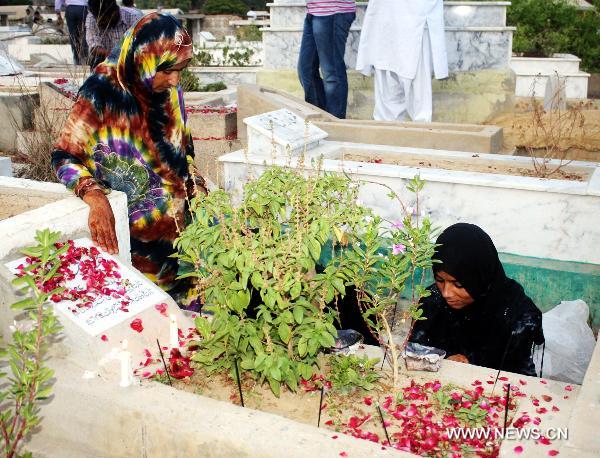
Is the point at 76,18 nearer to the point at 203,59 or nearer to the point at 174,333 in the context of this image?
the point at 203,59

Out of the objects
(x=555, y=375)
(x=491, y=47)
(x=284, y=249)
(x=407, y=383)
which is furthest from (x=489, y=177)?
(x=491, y=47)

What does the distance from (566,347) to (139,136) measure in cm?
231

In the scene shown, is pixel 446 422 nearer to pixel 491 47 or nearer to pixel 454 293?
pixel 454 293

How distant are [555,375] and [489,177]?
1.37 metres

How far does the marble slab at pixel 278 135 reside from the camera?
5230 millimetres

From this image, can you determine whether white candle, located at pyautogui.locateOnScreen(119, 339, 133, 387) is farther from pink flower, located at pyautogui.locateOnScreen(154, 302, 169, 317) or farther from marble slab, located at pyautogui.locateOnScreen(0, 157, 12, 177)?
marble slab, located at pyautogui.locateOnScreen(0, 157, 12, 177)

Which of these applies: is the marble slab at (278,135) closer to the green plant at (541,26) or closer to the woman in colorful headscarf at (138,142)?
the woman in colorful headscarf at (138,142)

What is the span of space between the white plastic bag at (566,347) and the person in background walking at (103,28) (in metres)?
4.52

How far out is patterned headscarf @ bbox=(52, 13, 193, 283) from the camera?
132 inches

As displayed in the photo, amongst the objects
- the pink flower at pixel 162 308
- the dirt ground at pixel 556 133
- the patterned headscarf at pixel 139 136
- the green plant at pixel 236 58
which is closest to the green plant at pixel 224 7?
the green plant at pixel 236 58

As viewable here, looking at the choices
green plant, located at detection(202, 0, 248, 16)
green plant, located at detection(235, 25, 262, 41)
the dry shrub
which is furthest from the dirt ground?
green plant, located at detection(202, 0, 248, 16)

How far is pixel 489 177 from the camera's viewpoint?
4.64 metres

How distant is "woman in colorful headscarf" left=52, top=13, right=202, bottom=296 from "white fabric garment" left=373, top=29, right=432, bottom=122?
14.9 feet

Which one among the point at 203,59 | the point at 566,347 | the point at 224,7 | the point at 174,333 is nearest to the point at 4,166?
the point at 174,333
